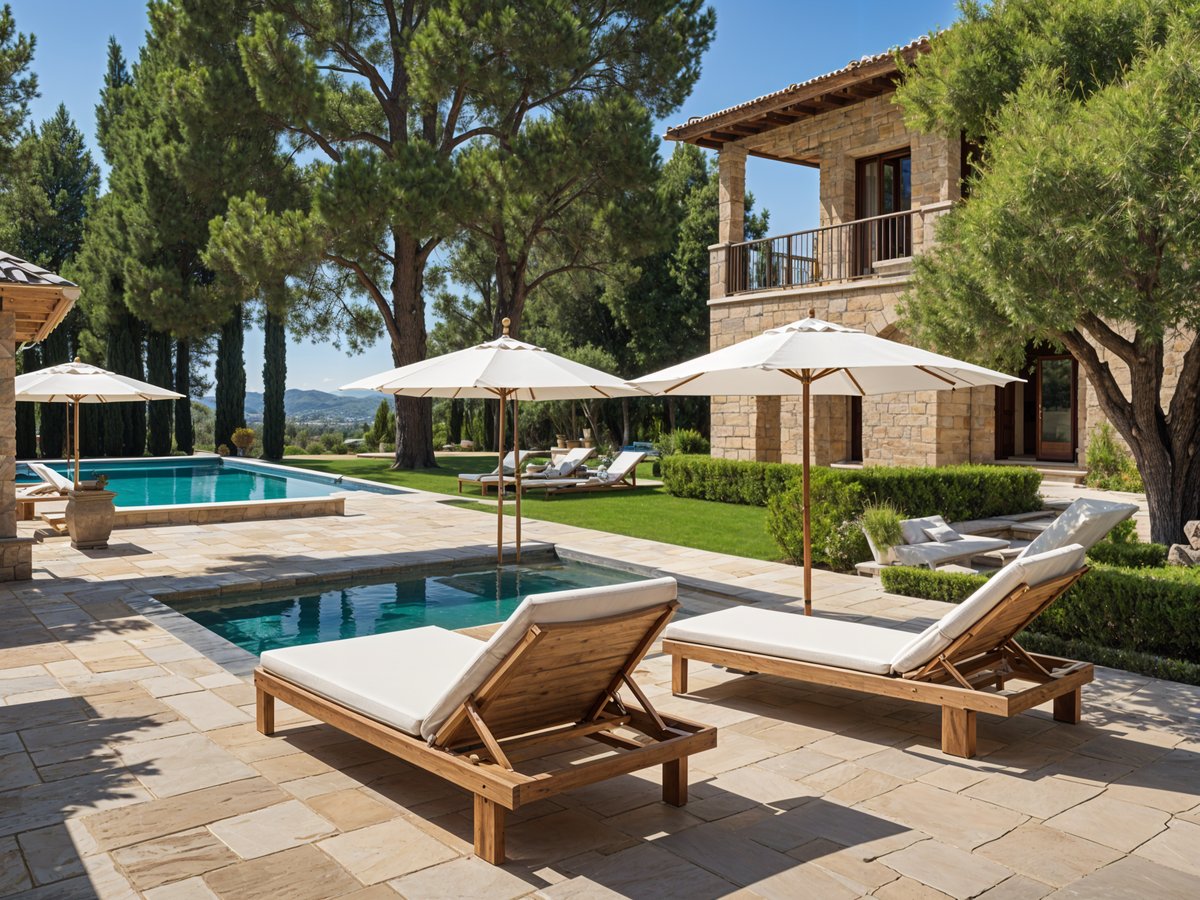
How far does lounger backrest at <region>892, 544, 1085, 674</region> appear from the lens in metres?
4.50

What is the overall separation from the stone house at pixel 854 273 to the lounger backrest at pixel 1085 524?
9.13 m

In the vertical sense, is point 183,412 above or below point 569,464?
above

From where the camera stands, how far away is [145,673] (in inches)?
233

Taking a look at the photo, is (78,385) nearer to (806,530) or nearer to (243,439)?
(806,530)

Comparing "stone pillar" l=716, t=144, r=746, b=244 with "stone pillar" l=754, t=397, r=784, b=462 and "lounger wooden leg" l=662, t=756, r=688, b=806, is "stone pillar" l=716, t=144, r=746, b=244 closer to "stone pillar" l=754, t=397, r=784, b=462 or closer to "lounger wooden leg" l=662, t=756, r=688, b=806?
"stone pillar" l=754, t=397, r=784, b=462

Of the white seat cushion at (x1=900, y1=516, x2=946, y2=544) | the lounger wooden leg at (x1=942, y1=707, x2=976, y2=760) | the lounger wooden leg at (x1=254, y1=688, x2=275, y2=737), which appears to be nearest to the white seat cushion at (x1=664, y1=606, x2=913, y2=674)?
the lounger wooden leg at (x1=942, y1=707, x2=976, y2=760)

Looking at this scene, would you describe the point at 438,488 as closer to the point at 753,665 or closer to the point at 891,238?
the point at 891,238

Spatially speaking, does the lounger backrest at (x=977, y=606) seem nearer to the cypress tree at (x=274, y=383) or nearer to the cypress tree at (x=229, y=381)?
the cypress tree at (x=274, y=383)

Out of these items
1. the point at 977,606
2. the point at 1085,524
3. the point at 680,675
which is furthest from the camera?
the point at 1085,524

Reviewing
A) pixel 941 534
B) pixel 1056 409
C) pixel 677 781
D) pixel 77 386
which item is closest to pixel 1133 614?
pixel 941 534

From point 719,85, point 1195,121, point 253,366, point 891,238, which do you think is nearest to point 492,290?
point 253,366

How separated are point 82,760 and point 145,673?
157 centimetres

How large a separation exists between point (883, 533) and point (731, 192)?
1252cm

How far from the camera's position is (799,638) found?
5312 millimetres
